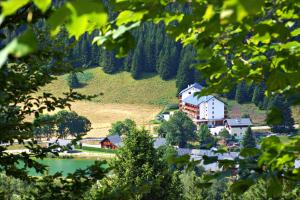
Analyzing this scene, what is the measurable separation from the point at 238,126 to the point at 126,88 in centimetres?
4770

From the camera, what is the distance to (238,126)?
12781 centimetres

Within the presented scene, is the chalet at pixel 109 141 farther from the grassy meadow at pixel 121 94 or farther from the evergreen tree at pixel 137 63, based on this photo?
the evergreen tree at pixel 137 63

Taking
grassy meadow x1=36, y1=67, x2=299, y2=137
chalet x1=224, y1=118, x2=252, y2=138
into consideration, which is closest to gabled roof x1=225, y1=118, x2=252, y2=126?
chalet x1=224, y1=118, x2=252, y2=138

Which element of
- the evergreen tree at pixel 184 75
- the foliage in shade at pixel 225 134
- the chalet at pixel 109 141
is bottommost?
the chalet at pixel 109 141

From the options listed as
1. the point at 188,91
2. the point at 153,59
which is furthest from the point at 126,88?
the point at 188,91

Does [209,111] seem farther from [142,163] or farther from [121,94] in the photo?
[142,163]

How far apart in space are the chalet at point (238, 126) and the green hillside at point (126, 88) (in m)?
29.0

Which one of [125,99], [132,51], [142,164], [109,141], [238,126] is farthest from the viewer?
[125,99]

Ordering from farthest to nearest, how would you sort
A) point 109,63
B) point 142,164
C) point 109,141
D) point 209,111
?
point 109,63, point 209,111, point 109,141, point 142,164

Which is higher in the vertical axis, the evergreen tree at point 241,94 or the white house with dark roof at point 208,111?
the evergreen tree at point 241,94

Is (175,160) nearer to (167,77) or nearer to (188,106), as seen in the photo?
(188,106)

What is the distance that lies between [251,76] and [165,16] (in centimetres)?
134

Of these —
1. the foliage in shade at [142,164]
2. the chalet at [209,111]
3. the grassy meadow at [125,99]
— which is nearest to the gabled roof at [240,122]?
the grassy meadow at [125,99]

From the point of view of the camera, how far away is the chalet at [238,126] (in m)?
126
